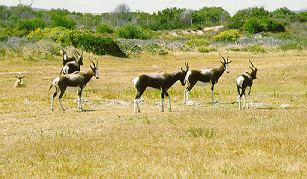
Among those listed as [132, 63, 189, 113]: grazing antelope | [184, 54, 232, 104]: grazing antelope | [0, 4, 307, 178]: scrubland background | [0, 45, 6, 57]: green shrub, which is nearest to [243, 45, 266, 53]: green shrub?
[0, 4, 307, 178]: scrubland background

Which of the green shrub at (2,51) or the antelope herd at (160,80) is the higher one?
the green shrub at (2,51)

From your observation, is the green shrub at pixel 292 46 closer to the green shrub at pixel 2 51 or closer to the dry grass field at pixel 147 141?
the dry grass field at pixel 147 141

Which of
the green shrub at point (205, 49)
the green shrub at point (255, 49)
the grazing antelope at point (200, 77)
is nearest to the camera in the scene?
the grazing antelope at point (200, 77)

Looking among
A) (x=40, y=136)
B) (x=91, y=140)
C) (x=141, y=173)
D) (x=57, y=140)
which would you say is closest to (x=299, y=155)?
(x=141, y=173)

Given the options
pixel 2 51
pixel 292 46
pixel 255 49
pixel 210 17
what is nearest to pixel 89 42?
pixel 2 51

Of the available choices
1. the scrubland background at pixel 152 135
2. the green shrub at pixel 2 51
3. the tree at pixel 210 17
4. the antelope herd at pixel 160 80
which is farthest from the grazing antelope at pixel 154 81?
the tree at pixel 210 17

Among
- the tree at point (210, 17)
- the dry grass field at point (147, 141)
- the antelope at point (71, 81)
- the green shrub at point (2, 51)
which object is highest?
the tree at point (210, 17)

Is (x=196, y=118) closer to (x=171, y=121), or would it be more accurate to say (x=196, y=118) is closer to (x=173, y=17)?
(x=171, y=121)

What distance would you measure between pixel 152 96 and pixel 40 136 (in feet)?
30.8

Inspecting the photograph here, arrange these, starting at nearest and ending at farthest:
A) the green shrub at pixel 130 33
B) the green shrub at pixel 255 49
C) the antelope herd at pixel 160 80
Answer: the antelope herd at pixel 160 80 < the green shrub at pixel 255 49 < the green shrub at pixel 130 33

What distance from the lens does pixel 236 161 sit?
6.84 meters

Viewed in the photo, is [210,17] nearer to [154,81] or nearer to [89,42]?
[89,42]

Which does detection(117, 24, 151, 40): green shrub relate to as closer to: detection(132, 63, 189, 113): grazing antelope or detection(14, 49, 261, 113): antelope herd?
detection(14, 49, 261, 113): antelope herd

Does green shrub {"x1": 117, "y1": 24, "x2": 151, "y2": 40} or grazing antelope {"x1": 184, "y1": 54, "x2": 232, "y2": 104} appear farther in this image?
green shrub {"x1": 117, "y1": 24, "x2": 151, "y2": 40}
